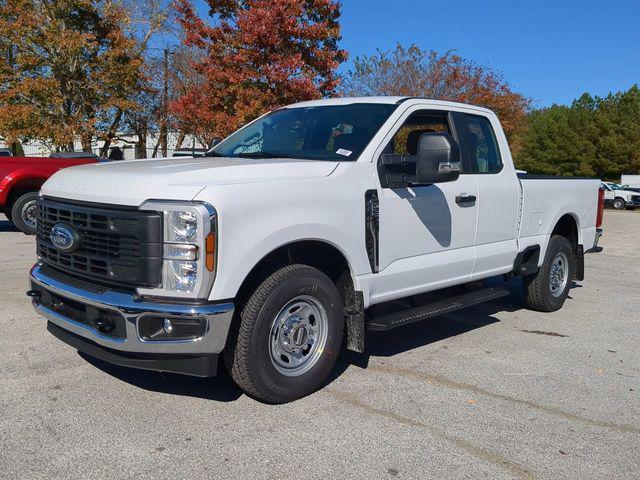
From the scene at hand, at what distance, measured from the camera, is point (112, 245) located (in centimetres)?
363

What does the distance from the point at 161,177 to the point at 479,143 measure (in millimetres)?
3256

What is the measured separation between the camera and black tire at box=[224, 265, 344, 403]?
3.73m

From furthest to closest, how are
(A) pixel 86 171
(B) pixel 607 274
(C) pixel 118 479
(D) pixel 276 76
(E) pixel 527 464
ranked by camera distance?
(D) pixel 276 76, (B) pixel 607 274, (A) pixel 86 171, (E) pixel 527 464, (C) pixel 118 479

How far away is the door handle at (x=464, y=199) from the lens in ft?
16.8

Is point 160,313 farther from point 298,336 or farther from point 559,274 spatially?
point 559,274

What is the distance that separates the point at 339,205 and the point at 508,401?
1776 mm

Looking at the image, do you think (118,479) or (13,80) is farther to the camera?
(13,80)

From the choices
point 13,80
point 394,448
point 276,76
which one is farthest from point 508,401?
point 13,80

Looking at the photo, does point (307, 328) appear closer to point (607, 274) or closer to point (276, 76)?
point (607, 274)

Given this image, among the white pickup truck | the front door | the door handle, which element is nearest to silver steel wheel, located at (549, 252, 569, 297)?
the white pickup truck

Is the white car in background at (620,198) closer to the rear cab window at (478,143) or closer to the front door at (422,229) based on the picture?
the rear cab window at (478,143)

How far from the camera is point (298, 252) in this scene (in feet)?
13.8

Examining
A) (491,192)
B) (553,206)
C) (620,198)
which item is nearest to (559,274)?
(553,206)

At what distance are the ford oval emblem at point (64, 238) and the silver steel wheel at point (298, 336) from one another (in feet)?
4.39
